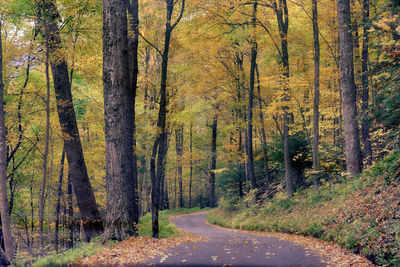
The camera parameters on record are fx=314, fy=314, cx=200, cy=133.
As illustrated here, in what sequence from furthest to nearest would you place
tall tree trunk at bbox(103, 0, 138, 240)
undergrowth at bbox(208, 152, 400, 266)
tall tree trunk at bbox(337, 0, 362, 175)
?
tall tree trunk at bbox(337, 0, 362, 175) → tall tree trunk at bbox(103, 0, 138, 240) → undergrowth at bbox(208, 152, 400, 266)

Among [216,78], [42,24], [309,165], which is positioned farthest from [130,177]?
[216,78]

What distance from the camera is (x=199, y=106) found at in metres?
24.8

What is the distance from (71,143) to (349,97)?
33.2 feet

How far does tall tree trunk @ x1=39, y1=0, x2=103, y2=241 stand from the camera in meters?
11.1

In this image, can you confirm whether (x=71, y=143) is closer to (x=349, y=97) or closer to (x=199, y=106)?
(x=349, y=97)

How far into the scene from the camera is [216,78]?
22.1m

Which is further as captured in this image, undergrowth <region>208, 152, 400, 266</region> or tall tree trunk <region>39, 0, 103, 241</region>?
tall tree trunk <region>39, 0, 103, 241</region>

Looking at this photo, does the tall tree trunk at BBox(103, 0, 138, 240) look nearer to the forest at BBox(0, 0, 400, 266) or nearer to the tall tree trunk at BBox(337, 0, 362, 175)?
the forest at BBox(0, 0, 400, 266)

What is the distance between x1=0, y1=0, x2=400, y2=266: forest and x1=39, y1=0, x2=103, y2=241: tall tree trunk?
48 mm

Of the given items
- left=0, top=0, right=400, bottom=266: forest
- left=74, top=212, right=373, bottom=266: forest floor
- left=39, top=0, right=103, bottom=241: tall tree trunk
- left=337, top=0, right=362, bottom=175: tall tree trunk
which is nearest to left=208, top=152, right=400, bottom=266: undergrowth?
left=0, top=0, right=400, bottom=266: forest

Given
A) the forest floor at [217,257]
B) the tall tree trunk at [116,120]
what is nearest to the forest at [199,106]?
the tall tree trunk at [116,120]

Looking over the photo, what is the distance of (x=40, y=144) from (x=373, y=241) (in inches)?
689

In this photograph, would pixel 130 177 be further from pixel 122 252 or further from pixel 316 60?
pixel 316 60

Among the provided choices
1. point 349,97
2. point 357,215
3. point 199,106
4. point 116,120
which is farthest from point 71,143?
point 199,106
